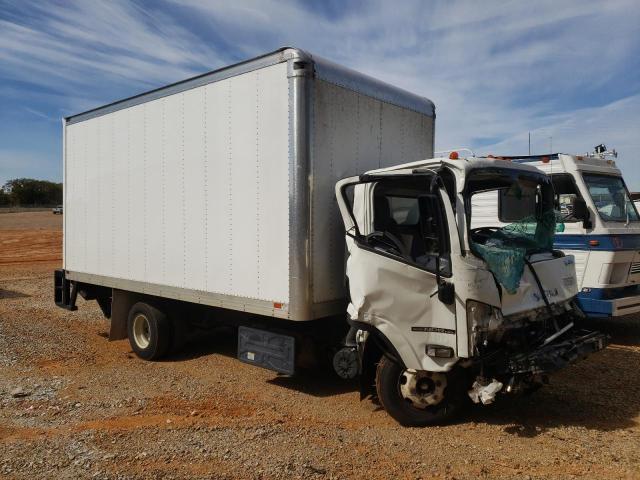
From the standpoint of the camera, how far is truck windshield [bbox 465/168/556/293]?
4605mm

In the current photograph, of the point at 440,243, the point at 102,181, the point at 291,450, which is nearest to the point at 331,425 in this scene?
the point at 291,450

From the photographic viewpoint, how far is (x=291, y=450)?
4.40 metres

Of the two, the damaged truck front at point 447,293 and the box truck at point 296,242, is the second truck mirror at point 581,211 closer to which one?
the box truck at point 296,242

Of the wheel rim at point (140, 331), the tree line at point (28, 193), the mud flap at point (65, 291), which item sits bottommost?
the wheel rim at point (140, 331)

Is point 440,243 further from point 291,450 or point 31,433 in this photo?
point 31,433

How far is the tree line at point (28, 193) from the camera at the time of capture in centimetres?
9250

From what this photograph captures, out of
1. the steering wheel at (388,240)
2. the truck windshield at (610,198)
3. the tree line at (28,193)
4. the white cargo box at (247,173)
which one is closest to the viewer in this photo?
the steering wheel at (388,240)

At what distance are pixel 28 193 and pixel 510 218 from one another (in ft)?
337

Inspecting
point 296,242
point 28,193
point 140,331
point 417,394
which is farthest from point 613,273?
point 28,193

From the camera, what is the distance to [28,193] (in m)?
93.5

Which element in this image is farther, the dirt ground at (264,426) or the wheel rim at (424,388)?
the wheel rim at (424,388)

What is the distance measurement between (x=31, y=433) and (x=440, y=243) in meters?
4.03

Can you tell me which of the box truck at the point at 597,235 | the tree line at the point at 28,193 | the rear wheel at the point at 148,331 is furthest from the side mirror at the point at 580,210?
the tree line at the point at 28,193

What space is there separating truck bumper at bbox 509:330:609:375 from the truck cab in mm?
2916
